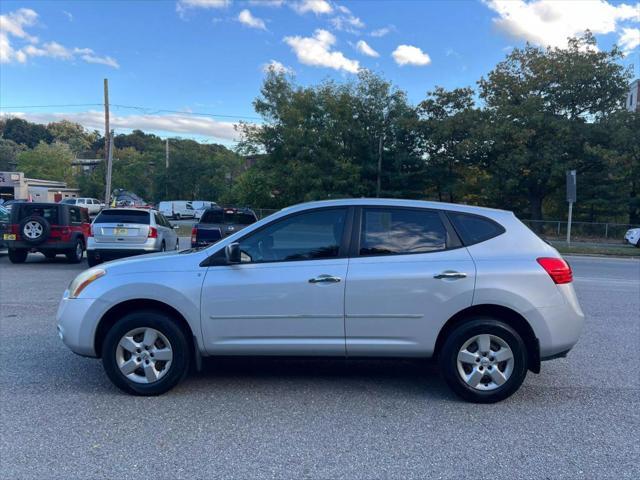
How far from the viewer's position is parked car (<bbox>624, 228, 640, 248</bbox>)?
24275 millimetres

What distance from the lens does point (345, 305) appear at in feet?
13.9

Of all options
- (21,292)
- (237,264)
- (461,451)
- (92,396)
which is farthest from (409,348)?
(21,292)

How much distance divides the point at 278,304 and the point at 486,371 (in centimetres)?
186

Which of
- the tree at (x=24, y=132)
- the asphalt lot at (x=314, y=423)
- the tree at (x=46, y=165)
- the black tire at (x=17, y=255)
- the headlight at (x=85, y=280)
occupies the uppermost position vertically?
the tree at (x=24, y=132)

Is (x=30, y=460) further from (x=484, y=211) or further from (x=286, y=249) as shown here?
(x=484, y=211)

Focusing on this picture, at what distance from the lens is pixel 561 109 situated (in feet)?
99.2

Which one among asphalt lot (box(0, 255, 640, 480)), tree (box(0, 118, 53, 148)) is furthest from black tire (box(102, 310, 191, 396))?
tree (box(0, 118, 53, 148))

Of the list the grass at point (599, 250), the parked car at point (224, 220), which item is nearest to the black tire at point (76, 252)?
the parked car at point (224, 220)

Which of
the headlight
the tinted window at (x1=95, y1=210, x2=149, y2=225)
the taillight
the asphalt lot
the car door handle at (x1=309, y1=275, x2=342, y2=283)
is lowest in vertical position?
the asphalt lot

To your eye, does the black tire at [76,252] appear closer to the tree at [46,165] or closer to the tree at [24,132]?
the tree at [46,165]

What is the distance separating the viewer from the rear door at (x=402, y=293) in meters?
4.21

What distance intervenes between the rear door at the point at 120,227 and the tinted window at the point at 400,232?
8.68m

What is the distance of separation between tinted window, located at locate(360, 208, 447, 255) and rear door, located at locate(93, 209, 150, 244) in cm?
868

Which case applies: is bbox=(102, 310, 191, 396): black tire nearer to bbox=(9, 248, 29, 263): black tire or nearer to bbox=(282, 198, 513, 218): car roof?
bbox=(282, 198, 513, 218): car roof
